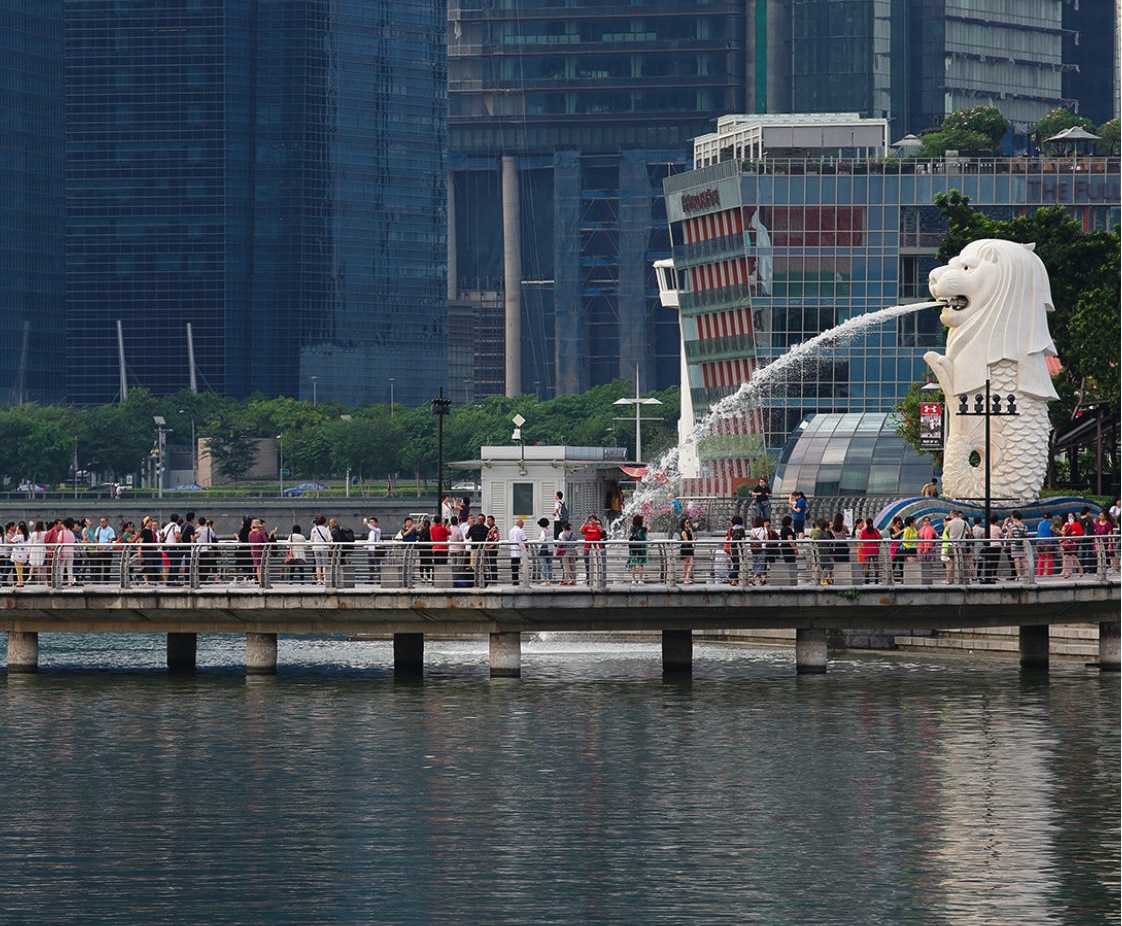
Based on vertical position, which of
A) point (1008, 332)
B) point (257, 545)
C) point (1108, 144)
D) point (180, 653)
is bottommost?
point (180, 653)

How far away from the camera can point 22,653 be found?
205ft

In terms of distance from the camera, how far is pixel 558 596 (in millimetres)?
55500

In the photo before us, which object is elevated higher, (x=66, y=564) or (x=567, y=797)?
(x=66, y=564)

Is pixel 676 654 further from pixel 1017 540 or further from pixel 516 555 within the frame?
pixel 1017 540

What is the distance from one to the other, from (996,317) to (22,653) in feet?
88.9

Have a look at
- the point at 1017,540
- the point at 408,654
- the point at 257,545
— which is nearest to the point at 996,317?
the point at 1017,540

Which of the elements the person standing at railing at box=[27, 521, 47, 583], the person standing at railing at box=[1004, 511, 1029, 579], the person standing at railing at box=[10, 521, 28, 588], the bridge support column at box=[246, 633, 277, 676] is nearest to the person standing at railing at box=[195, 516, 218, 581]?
the bridge support column at box=[246, 633, 277, 676]

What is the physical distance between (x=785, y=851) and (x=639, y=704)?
17.3 metres

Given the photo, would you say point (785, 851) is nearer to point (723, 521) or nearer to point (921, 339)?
point (723, 521)

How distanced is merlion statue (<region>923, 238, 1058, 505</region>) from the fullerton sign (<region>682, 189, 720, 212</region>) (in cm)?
9278

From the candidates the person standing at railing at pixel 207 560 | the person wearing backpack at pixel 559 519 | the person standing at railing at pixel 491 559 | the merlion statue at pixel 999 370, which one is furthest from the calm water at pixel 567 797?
the merlion statue at pixel 999 370

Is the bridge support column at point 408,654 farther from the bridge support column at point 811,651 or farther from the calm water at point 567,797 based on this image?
the bridge support column at point 811,651

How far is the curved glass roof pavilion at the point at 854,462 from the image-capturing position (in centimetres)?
10694

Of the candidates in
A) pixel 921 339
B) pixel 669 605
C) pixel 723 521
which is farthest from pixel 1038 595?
pixel 921 339
